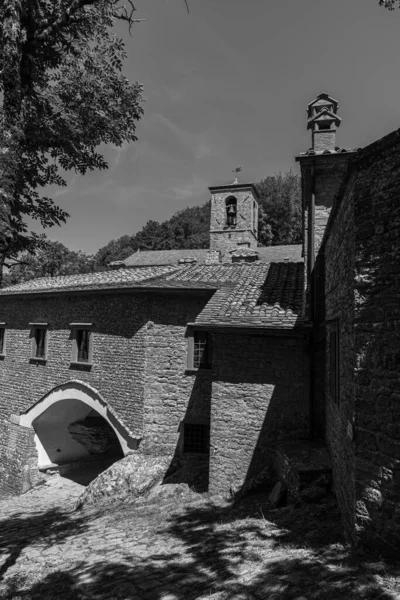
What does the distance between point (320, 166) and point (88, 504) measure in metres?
10.5

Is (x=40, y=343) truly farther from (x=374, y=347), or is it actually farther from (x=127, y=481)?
(x=374, y=347)

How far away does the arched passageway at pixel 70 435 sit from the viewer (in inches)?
558

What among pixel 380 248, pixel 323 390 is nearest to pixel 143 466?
pixel 323 390

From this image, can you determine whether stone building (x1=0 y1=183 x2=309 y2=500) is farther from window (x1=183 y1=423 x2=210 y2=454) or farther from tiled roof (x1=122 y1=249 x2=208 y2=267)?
tiled roof (x1=122 y1=249 x2=208 y2=267)

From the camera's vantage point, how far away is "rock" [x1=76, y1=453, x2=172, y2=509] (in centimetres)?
1020

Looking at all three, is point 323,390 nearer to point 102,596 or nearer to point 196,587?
point 196,587

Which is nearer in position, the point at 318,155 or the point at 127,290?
the point at 318,155

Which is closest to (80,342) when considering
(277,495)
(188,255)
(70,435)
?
(70,435)

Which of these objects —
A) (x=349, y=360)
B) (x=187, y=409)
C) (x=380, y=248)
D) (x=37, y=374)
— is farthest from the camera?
(x=37, y=374)

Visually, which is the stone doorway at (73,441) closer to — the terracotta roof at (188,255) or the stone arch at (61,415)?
the stone arch at (61,415)

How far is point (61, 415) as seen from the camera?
14.9 meters

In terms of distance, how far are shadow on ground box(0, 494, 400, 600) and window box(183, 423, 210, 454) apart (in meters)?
3.97

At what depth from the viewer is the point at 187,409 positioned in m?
11.5

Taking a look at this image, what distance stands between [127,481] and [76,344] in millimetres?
5116
